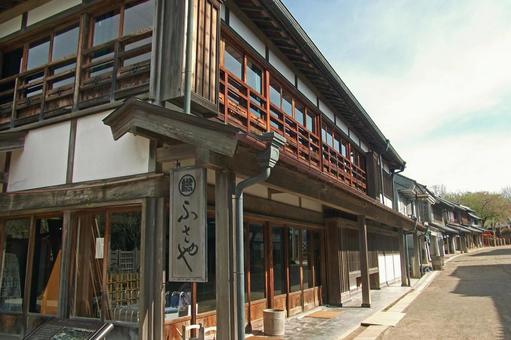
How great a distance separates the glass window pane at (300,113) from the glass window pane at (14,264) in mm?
6891

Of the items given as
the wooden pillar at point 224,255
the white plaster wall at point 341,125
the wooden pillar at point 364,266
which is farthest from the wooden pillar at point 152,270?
the white plaster wall at point 341,125

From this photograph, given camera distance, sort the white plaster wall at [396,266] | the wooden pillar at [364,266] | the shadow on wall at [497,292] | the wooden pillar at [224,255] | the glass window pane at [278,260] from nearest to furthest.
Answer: the wooden pillar at [224,255] < the shadow on wall at [497,292] < the glass window pane at [278,260] < the wooden pillar at [364,266] < the white plaster wall at [396,266]

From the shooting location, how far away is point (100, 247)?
6445 mm

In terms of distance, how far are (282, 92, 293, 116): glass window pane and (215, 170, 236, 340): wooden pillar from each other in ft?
17.1

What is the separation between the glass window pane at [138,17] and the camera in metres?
6.74

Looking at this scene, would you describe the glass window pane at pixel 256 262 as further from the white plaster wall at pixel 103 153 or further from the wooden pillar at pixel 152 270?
the white plaster wall at pixel 103 153

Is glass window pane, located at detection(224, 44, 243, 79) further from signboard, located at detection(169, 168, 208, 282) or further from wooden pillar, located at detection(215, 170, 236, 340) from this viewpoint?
signboard, located at detection(169, 168, 208, 282)

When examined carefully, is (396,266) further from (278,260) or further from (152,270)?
(152,270)

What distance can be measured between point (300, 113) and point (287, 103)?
0.98 metres


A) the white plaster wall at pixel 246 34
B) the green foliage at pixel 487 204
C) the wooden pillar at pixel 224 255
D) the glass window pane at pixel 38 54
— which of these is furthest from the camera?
the green foliage at pixel 487 204

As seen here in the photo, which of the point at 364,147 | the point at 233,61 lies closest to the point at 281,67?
the point at 233,61

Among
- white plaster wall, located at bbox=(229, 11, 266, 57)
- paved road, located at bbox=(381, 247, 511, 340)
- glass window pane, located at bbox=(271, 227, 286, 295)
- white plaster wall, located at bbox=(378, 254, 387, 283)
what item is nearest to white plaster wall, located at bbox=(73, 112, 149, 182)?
white plaster wall, located at bbox=(229, 11, 266, 57)

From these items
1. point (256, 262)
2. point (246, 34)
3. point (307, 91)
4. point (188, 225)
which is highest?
point (307, 91)

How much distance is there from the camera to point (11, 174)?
7715 mm
